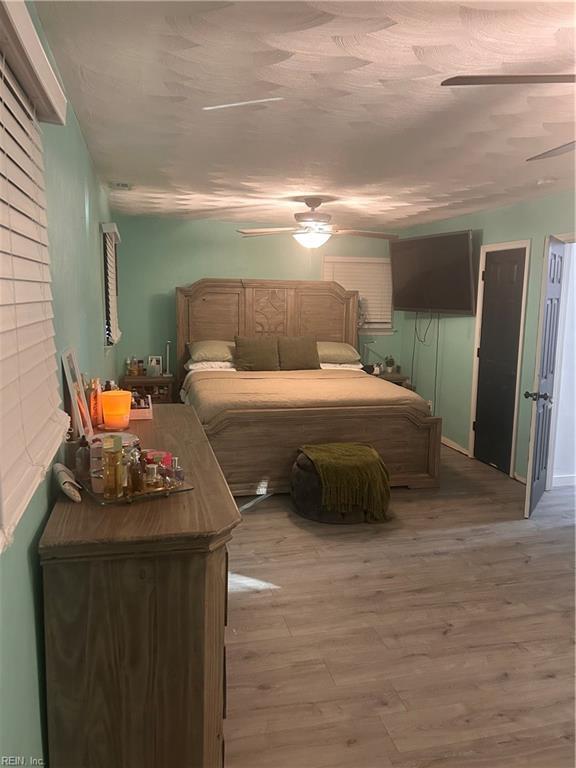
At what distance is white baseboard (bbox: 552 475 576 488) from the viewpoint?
4.60 m

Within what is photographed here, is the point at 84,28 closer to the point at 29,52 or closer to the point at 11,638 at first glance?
the point at 29,52

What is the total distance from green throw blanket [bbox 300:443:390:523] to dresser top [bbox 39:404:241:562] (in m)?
2.00

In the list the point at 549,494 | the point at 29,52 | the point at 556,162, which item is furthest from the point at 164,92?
the point at 549,494

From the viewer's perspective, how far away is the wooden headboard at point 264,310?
19.1 feet

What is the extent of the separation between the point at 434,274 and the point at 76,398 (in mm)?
4334

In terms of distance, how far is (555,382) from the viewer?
446 centimetres

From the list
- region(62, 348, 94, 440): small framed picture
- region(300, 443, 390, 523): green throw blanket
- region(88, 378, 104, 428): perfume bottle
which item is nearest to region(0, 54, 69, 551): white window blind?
region(62, 348, 94, 440): small framed picture

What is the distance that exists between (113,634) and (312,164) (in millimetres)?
2803

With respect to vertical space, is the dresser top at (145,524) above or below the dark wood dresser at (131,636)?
above

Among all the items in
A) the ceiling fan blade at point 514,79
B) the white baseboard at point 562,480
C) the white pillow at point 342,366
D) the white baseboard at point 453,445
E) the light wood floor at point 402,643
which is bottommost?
the light wood floor at point 402,643

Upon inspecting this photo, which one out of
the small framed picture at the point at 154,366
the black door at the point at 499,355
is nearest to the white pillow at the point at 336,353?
the black door at the point at 499,355

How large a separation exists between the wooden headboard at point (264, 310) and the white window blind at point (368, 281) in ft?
0.88

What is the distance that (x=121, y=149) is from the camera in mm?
3090

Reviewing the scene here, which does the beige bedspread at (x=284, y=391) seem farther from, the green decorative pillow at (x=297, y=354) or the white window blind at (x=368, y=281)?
the white window blind at (x=368, y=281)
